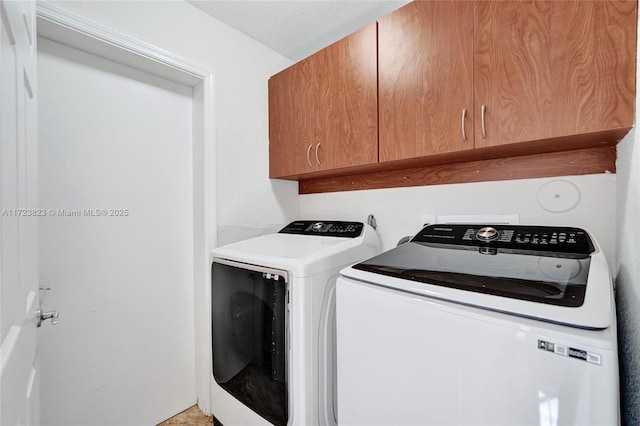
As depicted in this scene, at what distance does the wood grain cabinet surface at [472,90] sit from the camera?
33.6 inches

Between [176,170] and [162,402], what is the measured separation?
4.52ft

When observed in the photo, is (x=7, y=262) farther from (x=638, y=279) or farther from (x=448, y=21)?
(x=448, y=21)

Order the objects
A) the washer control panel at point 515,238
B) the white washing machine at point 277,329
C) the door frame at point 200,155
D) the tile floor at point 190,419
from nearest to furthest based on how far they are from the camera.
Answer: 1. the washer control panel at point 515,238
2. the white washing machine at point 277,329
3. the door frame at point 200,155
4. the tile floor at point 190,419

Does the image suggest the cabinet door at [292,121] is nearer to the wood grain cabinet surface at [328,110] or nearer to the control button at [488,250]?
the wood grain cabinet surface at [328,110]

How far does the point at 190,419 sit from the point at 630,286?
82.9 inches

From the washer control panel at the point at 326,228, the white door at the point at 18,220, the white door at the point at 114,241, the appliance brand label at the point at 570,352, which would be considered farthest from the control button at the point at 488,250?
the white door at the point at 114,241

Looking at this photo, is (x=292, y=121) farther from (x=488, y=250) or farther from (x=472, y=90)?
(x=488, y=250)

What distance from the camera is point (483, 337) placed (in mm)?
602

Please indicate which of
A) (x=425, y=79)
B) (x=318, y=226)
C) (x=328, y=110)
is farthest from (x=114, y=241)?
(x=425, y=79)

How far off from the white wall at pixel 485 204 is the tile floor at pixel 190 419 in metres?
1.43

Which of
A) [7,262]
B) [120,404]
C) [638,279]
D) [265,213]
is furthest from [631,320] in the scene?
[120,404]

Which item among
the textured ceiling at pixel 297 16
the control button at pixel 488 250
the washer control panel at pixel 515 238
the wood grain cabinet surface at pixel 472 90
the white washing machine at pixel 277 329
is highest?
the textured ceiling at pixel 297 16

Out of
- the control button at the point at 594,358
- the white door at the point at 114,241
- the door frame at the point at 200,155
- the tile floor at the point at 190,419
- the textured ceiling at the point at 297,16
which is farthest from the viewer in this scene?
the tile floor at the point at 190,419

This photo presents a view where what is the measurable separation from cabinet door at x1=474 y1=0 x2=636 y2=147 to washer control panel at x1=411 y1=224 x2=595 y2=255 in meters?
0.36
